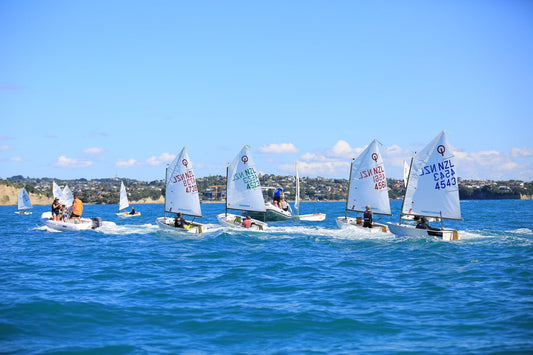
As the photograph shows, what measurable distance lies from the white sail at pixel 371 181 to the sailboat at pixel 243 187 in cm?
776

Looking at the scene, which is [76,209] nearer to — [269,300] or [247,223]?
[247,223]

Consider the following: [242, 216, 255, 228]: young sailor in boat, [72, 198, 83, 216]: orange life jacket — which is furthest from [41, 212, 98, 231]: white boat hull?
[242, 216, 255, 228]: young sailor in boat

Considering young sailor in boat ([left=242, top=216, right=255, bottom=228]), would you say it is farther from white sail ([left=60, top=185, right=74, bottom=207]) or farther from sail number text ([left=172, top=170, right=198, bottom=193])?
white sail ([left=60, top=185, right=74, bottom=207])

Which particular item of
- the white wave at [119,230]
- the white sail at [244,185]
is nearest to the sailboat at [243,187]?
the white sail at [244,185]

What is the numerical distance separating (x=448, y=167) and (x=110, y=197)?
519 ft

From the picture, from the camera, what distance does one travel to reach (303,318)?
41.5 feet

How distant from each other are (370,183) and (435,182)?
664cm

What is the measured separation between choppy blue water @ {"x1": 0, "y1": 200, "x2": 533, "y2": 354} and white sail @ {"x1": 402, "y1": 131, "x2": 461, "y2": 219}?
406 cm

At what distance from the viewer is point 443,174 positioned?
29719mm

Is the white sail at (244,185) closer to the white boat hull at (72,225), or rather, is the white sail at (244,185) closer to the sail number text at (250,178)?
the sail number text at (250,178)

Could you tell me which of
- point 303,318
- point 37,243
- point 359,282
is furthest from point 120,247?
point 303,318

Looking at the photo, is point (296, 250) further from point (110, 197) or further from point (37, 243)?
point (110, 197)

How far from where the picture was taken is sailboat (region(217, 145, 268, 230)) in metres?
38.9

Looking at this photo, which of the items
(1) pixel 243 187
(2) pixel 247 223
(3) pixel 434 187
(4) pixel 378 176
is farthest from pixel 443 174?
(1) pixel 243 187
